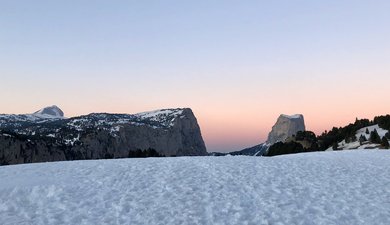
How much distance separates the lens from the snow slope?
1391 cm

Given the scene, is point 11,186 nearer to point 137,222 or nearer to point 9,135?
point 137,222

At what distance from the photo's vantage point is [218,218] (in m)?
13.8

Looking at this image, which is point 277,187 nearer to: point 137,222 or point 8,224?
point 137,222

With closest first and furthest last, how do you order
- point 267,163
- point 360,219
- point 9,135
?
point 360,219 → point 267,163 → point 9,135

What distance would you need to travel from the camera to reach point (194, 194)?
1641 cm

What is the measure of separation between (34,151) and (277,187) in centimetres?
19978

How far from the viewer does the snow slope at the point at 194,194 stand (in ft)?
45.6

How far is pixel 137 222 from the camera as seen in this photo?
13383 millimetres

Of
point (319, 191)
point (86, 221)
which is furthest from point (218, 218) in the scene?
point (319, 191)

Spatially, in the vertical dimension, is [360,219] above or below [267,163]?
below

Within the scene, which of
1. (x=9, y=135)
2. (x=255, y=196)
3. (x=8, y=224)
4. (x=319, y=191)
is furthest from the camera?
(x=9, y=135)

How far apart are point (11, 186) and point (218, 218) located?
9.62 m

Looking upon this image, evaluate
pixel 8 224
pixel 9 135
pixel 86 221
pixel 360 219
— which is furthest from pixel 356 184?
pixel 9 135

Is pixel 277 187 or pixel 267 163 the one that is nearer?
pixel 277 187
